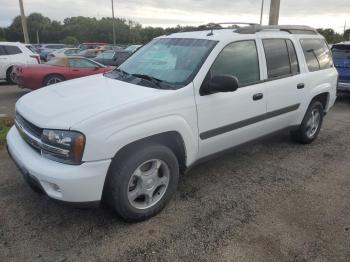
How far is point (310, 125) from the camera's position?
18.4 ft

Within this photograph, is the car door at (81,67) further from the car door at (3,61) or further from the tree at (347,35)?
the tree at (347,35)

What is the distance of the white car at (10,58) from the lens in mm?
11941

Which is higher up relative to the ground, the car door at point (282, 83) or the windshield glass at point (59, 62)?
the car door at point (282, 83)

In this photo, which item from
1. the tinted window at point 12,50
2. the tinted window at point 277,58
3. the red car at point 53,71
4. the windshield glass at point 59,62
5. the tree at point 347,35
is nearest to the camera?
the tinted window at point 277,58

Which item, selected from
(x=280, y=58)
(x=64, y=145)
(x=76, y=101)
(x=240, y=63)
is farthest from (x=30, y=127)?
(x=280, y=58)

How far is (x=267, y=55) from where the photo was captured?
4359mm

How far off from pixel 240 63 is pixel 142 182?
1834 millimetres

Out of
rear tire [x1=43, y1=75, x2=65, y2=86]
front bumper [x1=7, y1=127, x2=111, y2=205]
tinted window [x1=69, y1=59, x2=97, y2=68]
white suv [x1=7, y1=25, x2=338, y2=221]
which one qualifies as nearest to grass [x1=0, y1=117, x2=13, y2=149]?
white suv [x1=7, y1=25, x2=338, y2=221]

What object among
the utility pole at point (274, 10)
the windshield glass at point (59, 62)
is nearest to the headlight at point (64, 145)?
the windshield glass at point (59, 62)

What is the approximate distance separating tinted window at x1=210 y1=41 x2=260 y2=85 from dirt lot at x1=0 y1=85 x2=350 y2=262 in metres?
1.28

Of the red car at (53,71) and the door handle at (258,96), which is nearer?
the door handle at (258,96)

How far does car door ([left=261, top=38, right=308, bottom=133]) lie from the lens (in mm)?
4383

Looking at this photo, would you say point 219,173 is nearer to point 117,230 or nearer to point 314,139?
point 117,230

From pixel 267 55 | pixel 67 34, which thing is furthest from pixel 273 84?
pixel 67 34
